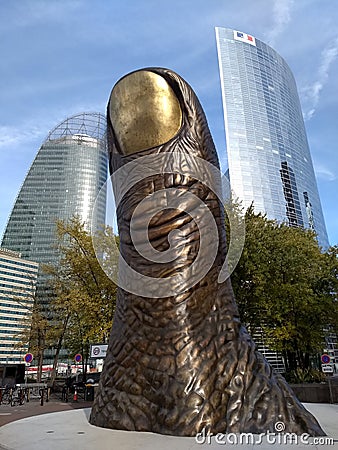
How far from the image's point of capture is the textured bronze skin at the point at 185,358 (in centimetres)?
511

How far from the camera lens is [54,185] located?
10194 centimetres

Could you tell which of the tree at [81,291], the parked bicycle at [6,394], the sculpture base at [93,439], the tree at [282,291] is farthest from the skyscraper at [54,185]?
the sculpture base at [93,439]

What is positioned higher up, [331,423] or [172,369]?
[172,369]

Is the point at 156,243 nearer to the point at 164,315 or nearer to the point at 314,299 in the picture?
the point at 164,315

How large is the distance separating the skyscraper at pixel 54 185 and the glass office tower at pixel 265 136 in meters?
36.1

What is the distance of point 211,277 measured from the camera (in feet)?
20.3

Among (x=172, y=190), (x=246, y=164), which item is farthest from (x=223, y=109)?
(x=172, y=190)

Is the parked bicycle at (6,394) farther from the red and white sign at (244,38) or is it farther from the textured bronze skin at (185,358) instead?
the red and white sign at (244,38)

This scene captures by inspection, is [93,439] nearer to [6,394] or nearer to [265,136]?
[6,394]

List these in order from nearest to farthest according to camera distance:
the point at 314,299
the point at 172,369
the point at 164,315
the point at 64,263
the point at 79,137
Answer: the point at 172,369
the point at 164,315
the point at 314,299
the point at 64,263
the point at 79,137

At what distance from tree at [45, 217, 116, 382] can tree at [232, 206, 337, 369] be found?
23.2 ft

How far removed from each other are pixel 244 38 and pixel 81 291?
106 meters

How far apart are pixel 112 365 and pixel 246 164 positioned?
82020 mm

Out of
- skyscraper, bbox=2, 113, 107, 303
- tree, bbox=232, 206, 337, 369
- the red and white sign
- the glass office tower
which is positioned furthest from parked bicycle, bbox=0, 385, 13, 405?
the red and white sign
